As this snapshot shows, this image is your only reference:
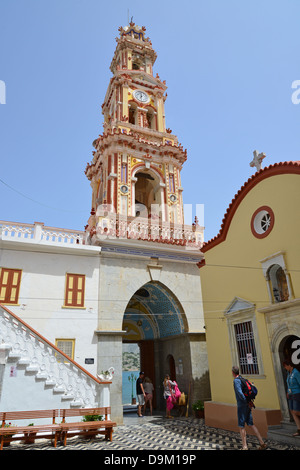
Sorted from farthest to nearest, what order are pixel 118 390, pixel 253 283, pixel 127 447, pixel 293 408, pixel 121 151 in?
pixel 121 151 → pixel 118 390 → pixel 253 283 → pixel 127 447 → pixel 293 408

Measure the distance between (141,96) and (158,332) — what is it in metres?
15.0

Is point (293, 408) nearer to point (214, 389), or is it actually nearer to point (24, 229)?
point (214, 389)

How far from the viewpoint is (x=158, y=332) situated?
16469 millimetres

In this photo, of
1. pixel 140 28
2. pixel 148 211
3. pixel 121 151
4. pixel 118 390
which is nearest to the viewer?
pixel 118 390

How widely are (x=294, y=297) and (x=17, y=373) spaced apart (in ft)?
24.7

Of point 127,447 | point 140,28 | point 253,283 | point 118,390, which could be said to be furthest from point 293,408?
point 140,28

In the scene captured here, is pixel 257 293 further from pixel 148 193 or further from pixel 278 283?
pixel 148 193

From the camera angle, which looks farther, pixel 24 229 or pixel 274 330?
pixel 24 229

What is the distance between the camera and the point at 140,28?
24.9 metres

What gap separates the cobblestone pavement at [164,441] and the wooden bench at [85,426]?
20 centimetres

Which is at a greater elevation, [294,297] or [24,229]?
[24,229]

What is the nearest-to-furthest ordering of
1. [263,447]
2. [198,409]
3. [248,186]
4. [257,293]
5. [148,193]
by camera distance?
[263,447] < [257,293] < [248,186] < [198,409] < [148,193]

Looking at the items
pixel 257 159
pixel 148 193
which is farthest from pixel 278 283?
pixel 148 193

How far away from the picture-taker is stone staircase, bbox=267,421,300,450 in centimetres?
696
